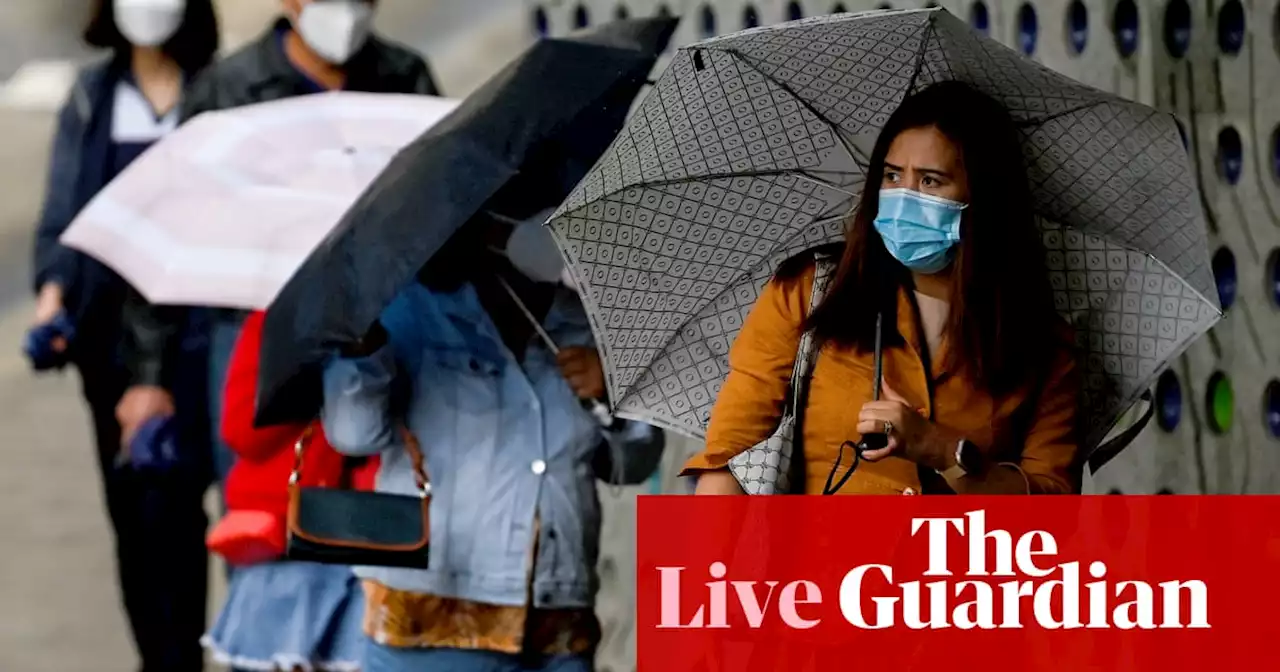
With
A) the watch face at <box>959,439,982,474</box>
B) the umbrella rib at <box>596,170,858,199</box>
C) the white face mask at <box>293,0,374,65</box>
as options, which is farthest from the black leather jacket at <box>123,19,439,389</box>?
the watch face at <box>959,439,982,474</box>

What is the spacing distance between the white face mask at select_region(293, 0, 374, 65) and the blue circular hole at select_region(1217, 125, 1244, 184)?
6.53 feet

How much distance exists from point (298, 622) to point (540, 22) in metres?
1.77

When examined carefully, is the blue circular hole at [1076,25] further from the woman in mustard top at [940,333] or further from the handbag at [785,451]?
the handbag at [785,451]

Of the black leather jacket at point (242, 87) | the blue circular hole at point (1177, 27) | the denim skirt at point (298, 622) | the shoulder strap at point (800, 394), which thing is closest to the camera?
the shoulder strap at point (800, 394)

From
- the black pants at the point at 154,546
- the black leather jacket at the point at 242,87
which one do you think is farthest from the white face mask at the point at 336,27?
the black pants at the point at 154,546

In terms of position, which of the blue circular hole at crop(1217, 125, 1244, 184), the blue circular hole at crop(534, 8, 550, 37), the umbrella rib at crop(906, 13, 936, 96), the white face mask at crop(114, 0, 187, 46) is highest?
the white face mask at crop(114, 0, 187, 46)

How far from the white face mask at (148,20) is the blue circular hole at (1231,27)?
2.91m

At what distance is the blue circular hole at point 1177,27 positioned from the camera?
4.27 metres

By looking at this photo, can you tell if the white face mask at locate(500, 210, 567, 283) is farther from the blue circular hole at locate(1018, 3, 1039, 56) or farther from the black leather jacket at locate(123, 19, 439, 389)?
the black leather jacket at locate(123, 19, 439, 389)

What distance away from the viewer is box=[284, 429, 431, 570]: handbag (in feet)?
12.5

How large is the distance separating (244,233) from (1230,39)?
1838mm

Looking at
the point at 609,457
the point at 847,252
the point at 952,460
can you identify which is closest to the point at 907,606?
the point at 952,460

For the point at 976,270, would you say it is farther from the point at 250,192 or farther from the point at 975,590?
the point at 250,192

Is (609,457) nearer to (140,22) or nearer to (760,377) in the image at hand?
(760,377)
